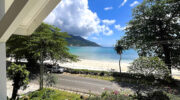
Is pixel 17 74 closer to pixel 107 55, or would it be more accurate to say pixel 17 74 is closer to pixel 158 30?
pixel 158 30

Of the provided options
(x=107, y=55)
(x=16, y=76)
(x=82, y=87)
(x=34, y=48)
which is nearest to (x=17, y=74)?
(x=16, y=76)

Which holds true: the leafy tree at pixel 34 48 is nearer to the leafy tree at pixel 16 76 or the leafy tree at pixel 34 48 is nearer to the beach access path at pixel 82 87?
the beach access path at pixel 82 87

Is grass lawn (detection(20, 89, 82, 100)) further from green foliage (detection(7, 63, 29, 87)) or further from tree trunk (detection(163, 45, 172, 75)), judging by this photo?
tree trunk (detection(163, 45, 172, 75))

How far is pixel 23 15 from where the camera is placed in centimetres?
144

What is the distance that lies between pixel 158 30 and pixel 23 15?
12.5 meters

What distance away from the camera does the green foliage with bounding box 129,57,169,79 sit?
17.1 feet

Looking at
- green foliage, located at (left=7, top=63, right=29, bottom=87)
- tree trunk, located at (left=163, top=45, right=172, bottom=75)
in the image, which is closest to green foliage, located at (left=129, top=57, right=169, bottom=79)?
green foliage, located at (left=7, top=63, right=29, bottom=87)

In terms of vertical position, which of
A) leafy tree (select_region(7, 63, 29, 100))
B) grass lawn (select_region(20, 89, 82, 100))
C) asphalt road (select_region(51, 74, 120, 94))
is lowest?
asphalt road (select_region(51, 74, 120, 94))

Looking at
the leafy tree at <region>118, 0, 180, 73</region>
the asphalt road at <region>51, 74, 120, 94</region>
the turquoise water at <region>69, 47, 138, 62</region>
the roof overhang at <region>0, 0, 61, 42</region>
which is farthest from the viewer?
the turquoise water at <region>69, 47, 138, 62</region>

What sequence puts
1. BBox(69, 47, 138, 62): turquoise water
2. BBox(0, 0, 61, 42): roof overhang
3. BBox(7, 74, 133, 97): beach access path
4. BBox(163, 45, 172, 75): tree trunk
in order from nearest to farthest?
1. BBox(0, 0, 61, 42): roof overhang
2. BBox(7, 74, 133, 97): beach access path
3. BBox(163, 45, 172, 75): tree trunk
4. BBox(69, 47, 138, 62): turquoise water

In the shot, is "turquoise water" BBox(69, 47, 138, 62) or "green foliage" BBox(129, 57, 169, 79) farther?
"turquoise water" BBox(69, 47, 138, 62)

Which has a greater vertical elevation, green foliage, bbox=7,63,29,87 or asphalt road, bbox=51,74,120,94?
green foliage, bbox=7,63,29,87

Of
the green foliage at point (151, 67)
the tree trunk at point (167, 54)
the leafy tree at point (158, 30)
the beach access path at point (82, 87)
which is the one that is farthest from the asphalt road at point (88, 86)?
the tree trunk at point (167, 54)

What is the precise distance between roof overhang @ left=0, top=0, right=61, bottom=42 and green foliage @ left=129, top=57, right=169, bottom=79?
216 inches
